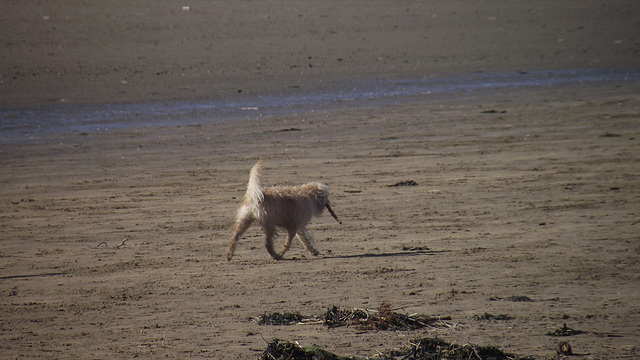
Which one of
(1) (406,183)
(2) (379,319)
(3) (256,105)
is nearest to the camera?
(2) (379,319)

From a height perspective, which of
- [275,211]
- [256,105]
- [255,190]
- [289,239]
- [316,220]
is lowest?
[316,220]

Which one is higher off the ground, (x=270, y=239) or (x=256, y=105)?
(x=270, y=239)

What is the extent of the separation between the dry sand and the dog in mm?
257

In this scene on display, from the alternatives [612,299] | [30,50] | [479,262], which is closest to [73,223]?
[479,262]

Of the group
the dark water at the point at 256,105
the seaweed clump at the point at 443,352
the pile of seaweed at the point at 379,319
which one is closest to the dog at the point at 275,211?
the pile of seaweed at the point at 379,319

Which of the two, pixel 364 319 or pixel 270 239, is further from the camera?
pixel 270 239

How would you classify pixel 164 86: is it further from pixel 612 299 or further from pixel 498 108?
pixel 612 299

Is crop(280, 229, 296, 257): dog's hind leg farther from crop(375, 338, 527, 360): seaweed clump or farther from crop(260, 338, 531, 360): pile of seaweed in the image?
crop(375, 338, 527, 360): seaweed clump

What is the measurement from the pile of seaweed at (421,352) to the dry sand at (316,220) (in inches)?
10.1

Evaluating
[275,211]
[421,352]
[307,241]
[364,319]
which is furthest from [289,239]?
[421,352]

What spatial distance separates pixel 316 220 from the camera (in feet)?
32.3

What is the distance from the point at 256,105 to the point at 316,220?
8415mm

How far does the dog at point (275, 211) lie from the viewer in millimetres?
8000

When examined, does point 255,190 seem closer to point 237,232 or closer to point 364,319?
point 237,232
